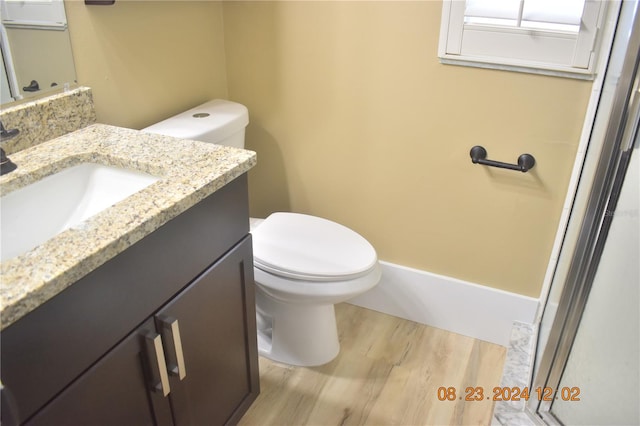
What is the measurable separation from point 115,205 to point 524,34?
3.90 ft

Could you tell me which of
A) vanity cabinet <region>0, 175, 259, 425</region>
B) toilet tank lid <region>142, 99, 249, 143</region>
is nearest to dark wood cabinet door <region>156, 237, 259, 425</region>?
vanity cabinet <region>0, 175, 259, 425</region>

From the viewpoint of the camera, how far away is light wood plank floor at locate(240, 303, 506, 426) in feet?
5.48

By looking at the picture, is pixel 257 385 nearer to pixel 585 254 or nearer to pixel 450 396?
pixel 450 396

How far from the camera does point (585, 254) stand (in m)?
1.31

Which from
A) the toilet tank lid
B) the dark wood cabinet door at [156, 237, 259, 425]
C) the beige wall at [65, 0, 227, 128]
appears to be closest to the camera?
the dark wood cabinet door at [156, 237, 259, 425]

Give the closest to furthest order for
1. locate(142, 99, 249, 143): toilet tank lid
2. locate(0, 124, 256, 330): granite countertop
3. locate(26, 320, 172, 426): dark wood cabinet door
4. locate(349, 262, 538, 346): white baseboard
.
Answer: locate(0, 124, 256, 330): granite countertop < locate(26, 320, 172, 426): dark wood cabinet door < locate(142, 99, 249, 143): toilet tank lid < locate(349, 262, 538, 346): white baseboard

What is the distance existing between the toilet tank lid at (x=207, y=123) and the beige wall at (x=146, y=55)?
0.24ft

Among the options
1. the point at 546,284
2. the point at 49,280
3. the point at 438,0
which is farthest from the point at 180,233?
the point at 546,284

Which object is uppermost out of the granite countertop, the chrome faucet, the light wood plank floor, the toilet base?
the chrome faucet

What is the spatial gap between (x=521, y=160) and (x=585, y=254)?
45 cm

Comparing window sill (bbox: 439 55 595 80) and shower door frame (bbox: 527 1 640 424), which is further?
window sill (bbox: 439 55 595 80)

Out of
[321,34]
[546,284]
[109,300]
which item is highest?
[321,34]

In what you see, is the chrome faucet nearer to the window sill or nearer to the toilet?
the toilet

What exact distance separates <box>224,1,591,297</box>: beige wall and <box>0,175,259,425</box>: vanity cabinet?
71 cm
